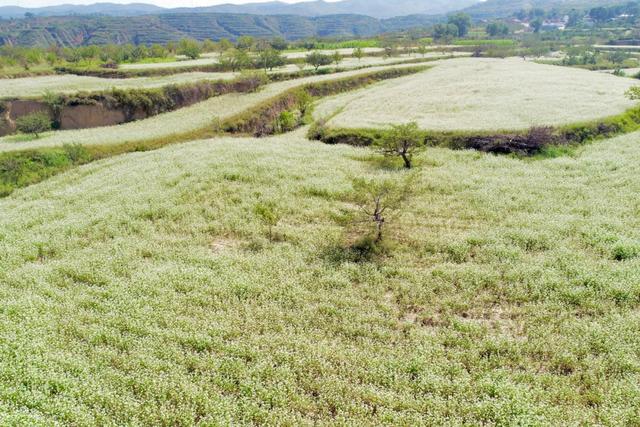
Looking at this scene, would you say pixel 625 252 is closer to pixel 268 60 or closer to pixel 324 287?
pixel 324 287

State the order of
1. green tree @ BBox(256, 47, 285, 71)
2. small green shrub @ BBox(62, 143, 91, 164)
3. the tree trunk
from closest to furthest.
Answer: the tree trunk → small green shrub @ BBox(62, 143, 91, 164) → green tree @ BBox(256, 47, 285, 71)

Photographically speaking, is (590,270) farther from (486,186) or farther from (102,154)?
(102,154)

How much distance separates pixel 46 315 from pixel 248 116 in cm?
4208

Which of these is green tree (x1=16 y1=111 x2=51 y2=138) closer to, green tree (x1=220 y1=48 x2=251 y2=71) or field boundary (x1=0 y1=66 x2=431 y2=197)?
field boundary (x1=0 y1=66 x2=431 y2=197)

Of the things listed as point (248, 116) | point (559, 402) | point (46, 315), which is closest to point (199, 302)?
point (46, 315)

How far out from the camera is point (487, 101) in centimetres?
5081

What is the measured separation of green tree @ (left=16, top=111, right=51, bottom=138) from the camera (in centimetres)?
4559

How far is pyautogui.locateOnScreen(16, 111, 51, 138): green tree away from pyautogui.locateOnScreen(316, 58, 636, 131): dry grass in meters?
33.8

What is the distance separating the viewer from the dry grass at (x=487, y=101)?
4194cm

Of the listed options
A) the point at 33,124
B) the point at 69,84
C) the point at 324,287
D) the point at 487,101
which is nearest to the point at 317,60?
the point at 487,101

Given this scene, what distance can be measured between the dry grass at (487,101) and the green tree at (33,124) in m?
33.8

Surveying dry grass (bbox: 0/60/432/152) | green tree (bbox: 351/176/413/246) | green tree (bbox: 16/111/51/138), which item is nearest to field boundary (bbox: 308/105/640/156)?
green tree (bbox: 351/176/413/246)

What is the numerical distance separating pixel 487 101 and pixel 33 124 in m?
54.8

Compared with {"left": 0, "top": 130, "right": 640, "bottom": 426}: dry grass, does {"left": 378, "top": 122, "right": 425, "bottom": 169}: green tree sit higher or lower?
higher
